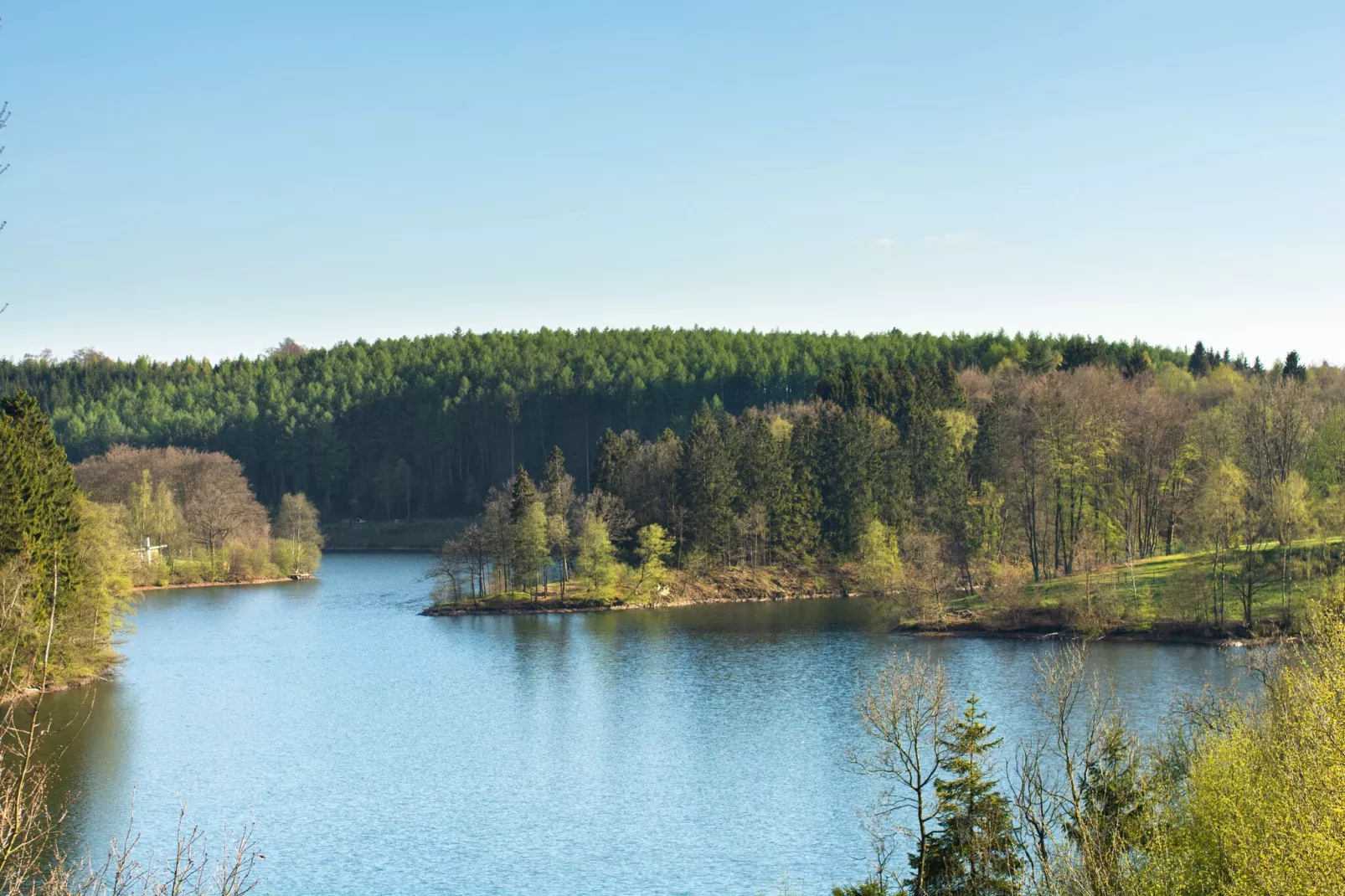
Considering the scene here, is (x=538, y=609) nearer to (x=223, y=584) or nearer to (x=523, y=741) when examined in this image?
(x=223, y=584)

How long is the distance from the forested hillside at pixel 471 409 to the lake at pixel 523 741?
77275 mm

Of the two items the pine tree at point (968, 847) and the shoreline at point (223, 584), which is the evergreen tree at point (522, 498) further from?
the pine tree at point (968, 847)

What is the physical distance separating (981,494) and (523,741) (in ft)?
186

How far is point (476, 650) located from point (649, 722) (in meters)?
24.1

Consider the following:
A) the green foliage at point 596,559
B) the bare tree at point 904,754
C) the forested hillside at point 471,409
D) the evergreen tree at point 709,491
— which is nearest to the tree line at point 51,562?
the bare tree at point 904,754

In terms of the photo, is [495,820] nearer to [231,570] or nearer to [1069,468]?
[1069,468]

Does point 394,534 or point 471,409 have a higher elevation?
point 471,409

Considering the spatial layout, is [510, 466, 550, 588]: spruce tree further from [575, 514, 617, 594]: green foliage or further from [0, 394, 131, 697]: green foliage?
[0, 394, 131, 697]: green foliage

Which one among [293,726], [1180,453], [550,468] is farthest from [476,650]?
[1180,453]

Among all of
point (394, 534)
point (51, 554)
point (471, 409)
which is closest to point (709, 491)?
point (51, 554)

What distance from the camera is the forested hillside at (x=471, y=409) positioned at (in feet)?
536

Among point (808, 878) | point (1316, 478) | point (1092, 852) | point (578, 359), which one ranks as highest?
point (578, 359)

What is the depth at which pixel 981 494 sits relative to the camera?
3954 inches

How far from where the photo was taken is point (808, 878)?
114 ft
